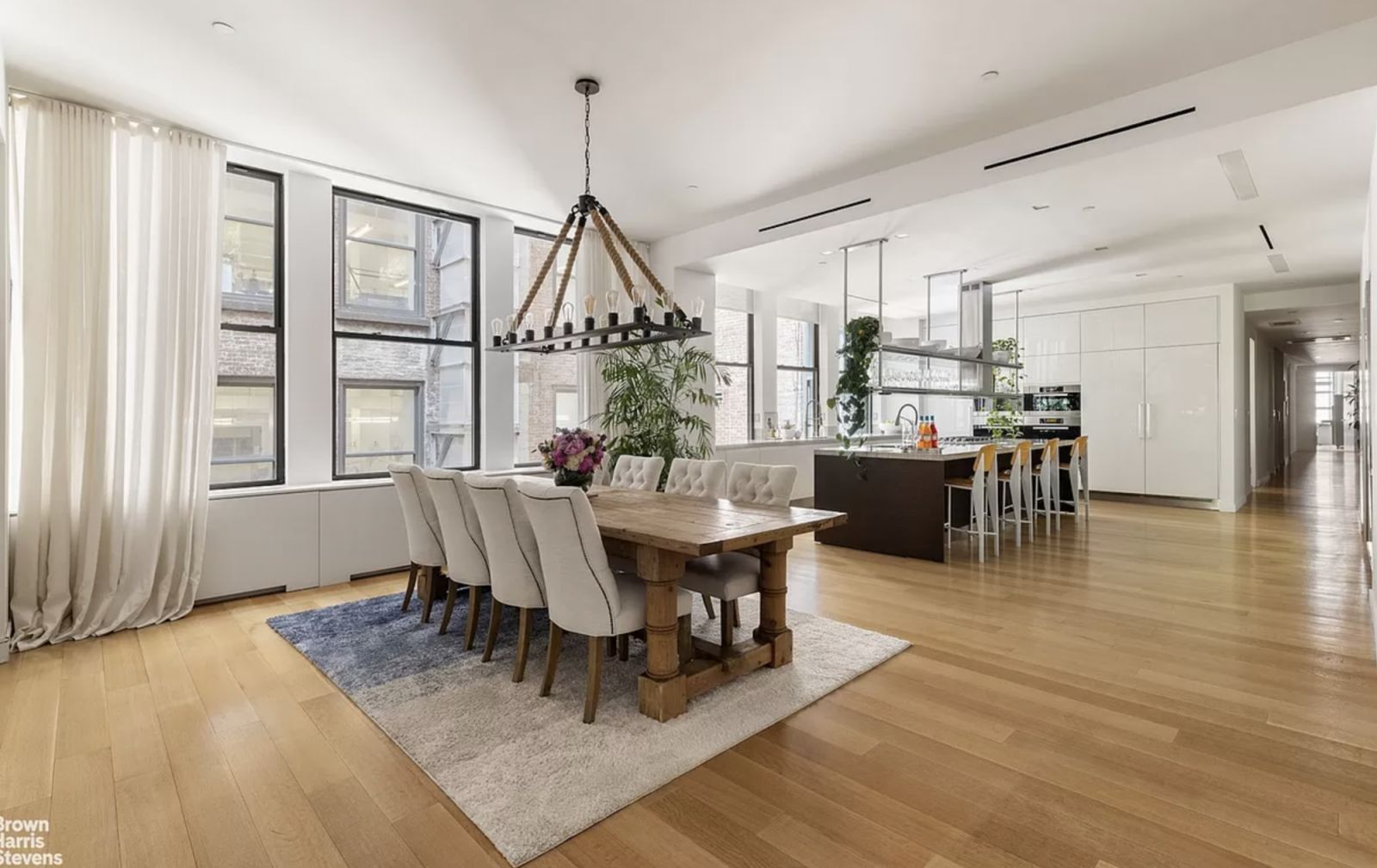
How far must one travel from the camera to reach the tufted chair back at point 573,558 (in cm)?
244

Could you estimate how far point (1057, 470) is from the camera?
6.93 metres

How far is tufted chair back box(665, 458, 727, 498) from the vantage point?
4035mm

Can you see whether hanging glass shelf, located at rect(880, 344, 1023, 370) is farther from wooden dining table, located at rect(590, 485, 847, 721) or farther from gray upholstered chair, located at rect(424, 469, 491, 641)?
gray upholstered chair, located at rect(424, 469, 491, 641)

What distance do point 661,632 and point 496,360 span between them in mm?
3825

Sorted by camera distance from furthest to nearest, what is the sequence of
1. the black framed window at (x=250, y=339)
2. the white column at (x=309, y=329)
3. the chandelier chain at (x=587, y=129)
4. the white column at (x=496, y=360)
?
the white column at (x=496, y=360) < the white column at (x=309, y=329) < the black framed window at (x=250, y=339) < the chandelier chain at (x=587, y=129)

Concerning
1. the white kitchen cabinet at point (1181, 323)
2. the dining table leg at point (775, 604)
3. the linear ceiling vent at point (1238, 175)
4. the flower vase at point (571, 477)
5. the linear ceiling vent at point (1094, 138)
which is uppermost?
the linear ceiling vent at point (1094, 138)

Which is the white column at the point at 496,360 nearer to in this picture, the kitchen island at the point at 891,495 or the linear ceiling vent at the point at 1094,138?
the kitchen island at the point at 891,495

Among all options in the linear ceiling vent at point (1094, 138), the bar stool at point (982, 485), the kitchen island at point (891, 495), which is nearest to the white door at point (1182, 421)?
the kitchen island at point (891, 495)

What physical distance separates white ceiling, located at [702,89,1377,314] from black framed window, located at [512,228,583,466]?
1602mm

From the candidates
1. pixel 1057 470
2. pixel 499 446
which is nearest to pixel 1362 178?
pixel 1057 470

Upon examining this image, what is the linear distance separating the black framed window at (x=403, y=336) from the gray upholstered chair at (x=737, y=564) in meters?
→ 2.98

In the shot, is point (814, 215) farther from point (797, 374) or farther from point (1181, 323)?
point (1181, 323)

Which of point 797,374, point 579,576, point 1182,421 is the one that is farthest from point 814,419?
point 579,576

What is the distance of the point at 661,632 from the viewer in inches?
101
